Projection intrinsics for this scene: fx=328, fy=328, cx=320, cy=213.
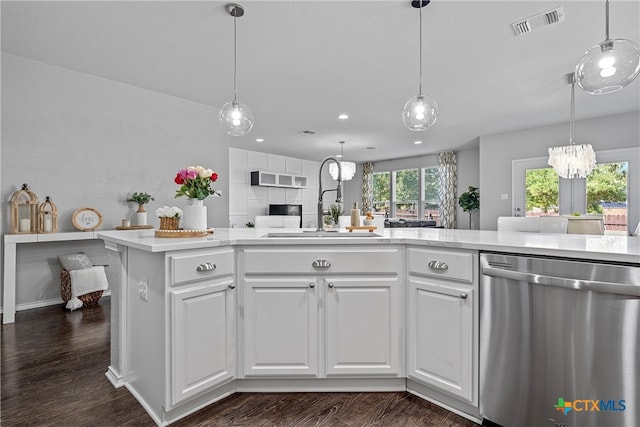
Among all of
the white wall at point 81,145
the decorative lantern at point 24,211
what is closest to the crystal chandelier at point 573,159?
the white wall at point 81,145

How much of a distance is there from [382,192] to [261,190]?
3.89 meters

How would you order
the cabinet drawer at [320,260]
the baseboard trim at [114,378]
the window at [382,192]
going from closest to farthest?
the cabinet drawer at [320,260] < the baseboard trim at [114,378] < the window at [382,192]

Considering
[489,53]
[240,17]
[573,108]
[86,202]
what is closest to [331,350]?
[240,17]

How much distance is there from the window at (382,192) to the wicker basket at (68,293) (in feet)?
25.4

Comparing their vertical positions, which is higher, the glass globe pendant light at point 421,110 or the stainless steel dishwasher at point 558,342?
the glass globe pendant light at point 421,110

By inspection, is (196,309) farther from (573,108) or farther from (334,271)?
(573,108)

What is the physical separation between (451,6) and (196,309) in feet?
8.90

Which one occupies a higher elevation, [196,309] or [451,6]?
[451,6]

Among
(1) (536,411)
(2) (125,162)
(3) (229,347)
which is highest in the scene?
(2) (125,162)

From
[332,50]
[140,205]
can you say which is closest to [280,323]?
[332,50]

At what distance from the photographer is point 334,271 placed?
182 cm

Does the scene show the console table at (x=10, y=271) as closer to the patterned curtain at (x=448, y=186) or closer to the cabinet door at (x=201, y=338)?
the cabinet door at (x=201, y=338)

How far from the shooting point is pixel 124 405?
1749mm

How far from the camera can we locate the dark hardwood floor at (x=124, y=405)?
1622 millimetres
